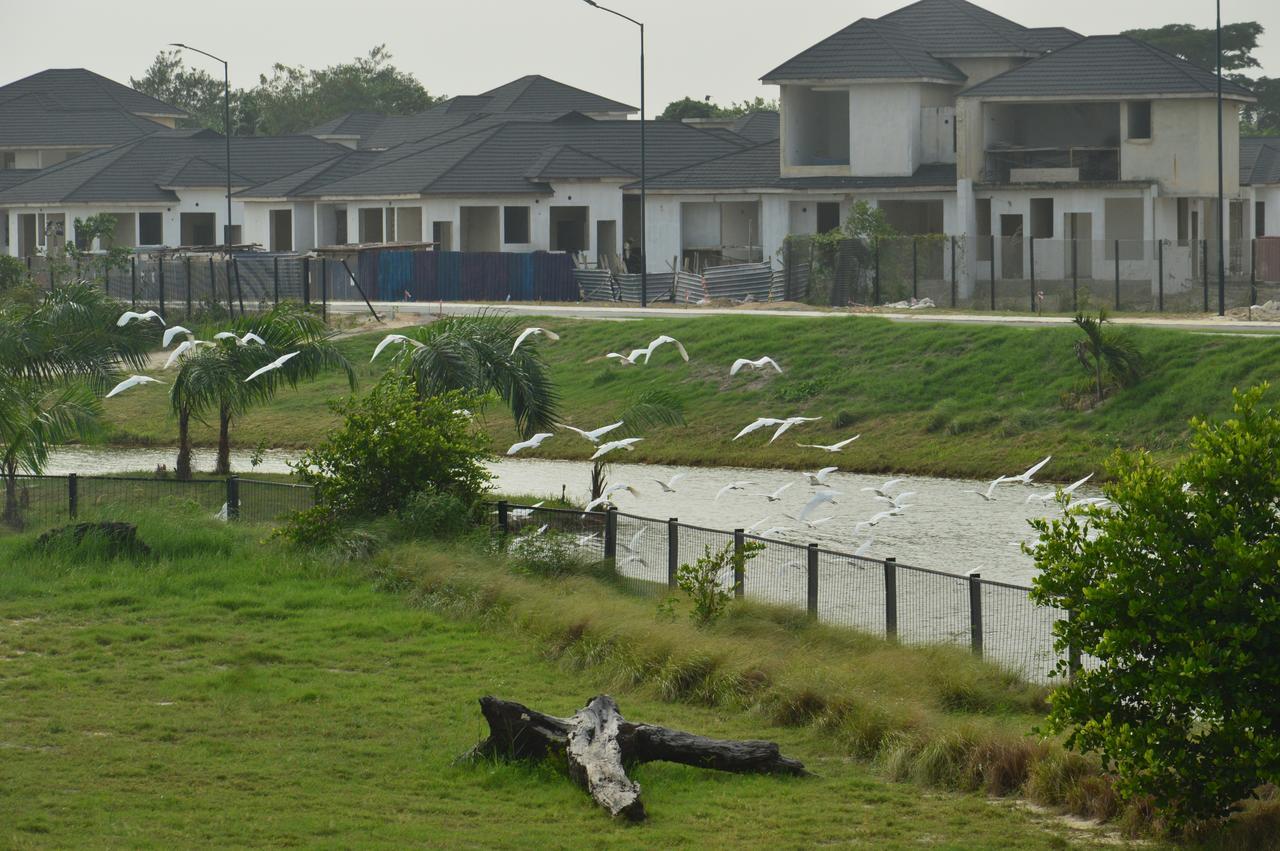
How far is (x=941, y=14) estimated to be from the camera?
6725 centimetres

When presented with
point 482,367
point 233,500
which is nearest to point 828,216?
point 482,367

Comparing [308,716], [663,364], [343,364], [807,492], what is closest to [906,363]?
[663,364]

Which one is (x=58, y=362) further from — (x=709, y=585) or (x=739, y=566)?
(x=739, y=566)

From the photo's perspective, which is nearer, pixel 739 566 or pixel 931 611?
pixel 931 611

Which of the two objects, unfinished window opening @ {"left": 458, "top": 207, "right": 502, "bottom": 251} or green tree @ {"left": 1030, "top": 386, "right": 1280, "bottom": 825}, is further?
unfinished window opening @ {"left": 458, "top": 207, "right": 502, "bottom": 251}

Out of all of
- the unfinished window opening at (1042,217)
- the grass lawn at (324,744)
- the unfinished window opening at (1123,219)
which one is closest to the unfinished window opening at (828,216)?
the unfinished window opening at (1042,217)

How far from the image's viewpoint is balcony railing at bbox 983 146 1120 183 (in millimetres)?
58844

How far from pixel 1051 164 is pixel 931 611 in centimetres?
4487

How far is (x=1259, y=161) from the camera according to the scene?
69.7 meters

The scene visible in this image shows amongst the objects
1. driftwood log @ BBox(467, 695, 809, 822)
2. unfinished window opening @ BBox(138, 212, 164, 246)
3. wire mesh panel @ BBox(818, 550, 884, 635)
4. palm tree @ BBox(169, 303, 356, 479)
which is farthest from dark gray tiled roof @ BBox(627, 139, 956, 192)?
driftwood log @ BBox(467, 695, 809, 822)

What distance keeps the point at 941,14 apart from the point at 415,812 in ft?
194

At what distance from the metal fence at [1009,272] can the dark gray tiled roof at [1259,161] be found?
374 inches

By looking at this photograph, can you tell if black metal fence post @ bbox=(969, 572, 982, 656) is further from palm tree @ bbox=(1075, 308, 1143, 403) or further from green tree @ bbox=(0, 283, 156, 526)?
palm tree @ bbox=(1075, 308, 1143, 403)

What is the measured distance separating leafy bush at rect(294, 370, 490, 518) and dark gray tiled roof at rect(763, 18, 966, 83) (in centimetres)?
4126
